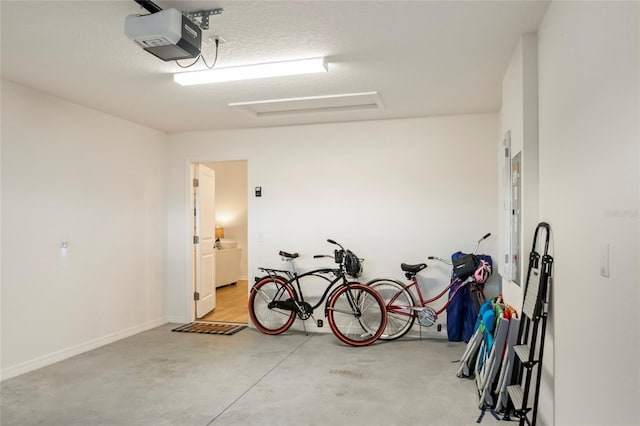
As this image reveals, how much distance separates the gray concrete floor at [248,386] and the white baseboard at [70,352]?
82 mm

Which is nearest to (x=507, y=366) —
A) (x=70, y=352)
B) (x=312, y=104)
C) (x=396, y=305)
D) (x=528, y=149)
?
(x=528, y=149)

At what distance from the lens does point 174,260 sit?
5668 millimetres

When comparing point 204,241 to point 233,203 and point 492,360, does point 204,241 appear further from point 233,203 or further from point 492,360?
point 492,360

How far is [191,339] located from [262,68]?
3.03m

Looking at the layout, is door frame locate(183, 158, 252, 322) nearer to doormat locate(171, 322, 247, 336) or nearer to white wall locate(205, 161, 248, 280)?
doormat locate(171, 322, 247, 336)

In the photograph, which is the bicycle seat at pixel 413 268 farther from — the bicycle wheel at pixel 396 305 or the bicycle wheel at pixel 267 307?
the bicycle wheel at pixel 267 307

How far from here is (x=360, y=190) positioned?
5.08 m

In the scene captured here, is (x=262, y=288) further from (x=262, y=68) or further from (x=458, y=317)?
(x=262, y=68)

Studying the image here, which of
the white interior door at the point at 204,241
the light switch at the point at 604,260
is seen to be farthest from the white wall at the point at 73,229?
the light switch at the point at 604,260

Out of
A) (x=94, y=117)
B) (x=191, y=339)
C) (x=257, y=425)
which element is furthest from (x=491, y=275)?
(x=94, y=117)

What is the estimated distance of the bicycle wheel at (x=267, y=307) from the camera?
5.09 m

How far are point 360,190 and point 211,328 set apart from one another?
2.41m

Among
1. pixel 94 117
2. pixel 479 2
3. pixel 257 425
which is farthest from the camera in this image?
pixel 94 117

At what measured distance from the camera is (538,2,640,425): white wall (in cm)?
138
